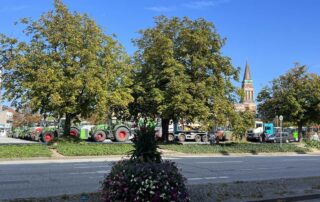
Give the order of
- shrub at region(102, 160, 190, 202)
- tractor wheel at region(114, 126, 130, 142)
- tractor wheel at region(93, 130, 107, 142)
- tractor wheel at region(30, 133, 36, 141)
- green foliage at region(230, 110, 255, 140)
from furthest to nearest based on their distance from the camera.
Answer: tractor wheel at region(30, 133, 36, 141)
tractor wheel at region(93, 130, 107, 142)
tractor wheel at region(114, 126, 130, 142)
green foliage at region(230, 110, 255, 140)
shrub at region(102, 160, 190, 202)

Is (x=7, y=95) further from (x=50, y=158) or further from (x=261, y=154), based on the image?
(x=261, y=154)

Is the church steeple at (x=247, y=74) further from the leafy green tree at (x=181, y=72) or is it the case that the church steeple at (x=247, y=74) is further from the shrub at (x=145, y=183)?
the shrub at (x=145, y=183)

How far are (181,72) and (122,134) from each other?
11.4 m

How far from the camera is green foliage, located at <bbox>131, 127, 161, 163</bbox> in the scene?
7.48m

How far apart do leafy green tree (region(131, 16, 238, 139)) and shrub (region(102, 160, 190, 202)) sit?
20.9m

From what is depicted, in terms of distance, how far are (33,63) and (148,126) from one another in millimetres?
19259

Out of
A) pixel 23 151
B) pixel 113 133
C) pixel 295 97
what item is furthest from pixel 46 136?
pixel 295 97

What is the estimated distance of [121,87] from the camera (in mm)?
28016

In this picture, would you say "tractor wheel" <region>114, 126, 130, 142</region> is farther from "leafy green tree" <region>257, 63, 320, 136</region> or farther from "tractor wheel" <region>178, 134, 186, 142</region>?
"leafy green tree" <region>257, 63, 320, 136</region>

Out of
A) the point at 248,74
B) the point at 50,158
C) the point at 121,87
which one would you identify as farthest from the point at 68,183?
the point at 248,74

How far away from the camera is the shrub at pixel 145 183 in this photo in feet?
23.0

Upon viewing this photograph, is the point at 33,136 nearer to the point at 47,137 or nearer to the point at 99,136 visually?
the point at 47,137

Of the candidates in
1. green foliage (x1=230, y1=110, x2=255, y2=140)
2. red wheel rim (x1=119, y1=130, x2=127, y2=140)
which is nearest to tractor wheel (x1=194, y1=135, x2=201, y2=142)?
red wheel rim (x1=119, y1=130, x2=127, y2=140)

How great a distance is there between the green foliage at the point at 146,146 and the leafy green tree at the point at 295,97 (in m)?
34.9
